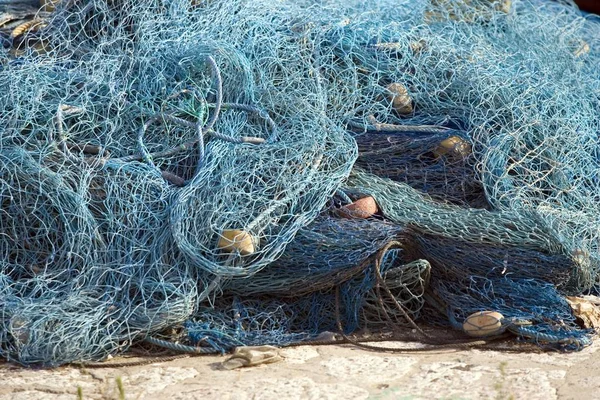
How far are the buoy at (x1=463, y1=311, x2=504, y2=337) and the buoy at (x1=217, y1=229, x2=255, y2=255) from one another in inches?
39.7

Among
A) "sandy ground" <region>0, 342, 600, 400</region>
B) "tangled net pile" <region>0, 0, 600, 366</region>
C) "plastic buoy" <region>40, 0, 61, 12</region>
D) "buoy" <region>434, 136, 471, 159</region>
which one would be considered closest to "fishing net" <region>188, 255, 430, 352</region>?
"tangled net pile" <region>0, 0, 600, 366</region>

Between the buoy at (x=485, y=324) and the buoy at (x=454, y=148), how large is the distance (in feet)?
3.60

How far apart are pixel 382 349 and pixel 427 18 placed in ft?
Answer: 9.21

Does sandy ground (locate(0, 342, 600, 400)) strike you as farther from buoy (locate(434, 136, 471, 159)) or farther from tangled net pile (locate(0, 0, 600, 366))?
buoy (locate(434, 136, 471, 159))

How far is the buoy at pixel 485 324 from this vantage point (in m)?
4.43

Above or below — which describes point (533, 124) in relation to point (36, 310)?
above

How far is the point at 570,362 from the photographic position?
4.24m

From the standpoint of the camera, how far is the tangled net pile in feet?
14.9

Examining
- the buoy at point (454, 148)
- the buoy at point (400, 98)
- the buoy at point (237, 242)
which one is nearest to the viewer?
the buoy at point (237, 242)

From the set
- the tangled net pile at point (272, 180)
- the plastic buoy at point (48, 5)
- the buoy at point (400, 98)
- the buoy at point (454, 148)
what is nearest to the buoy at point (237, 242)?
the tangled net pile at point (272, 180)

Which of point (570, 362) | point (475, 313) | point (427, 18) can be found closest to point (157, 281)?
point (475, 313)

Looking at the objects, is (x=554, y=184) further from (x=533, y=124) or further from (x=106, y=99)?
(x=106, y=99)

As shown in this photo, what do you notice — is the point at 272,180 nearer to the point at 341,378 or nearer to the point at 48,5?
the point at 341,378

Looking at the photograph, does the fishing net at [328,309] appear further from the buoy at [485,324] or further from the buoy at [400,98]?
the buoy at [400,98]
